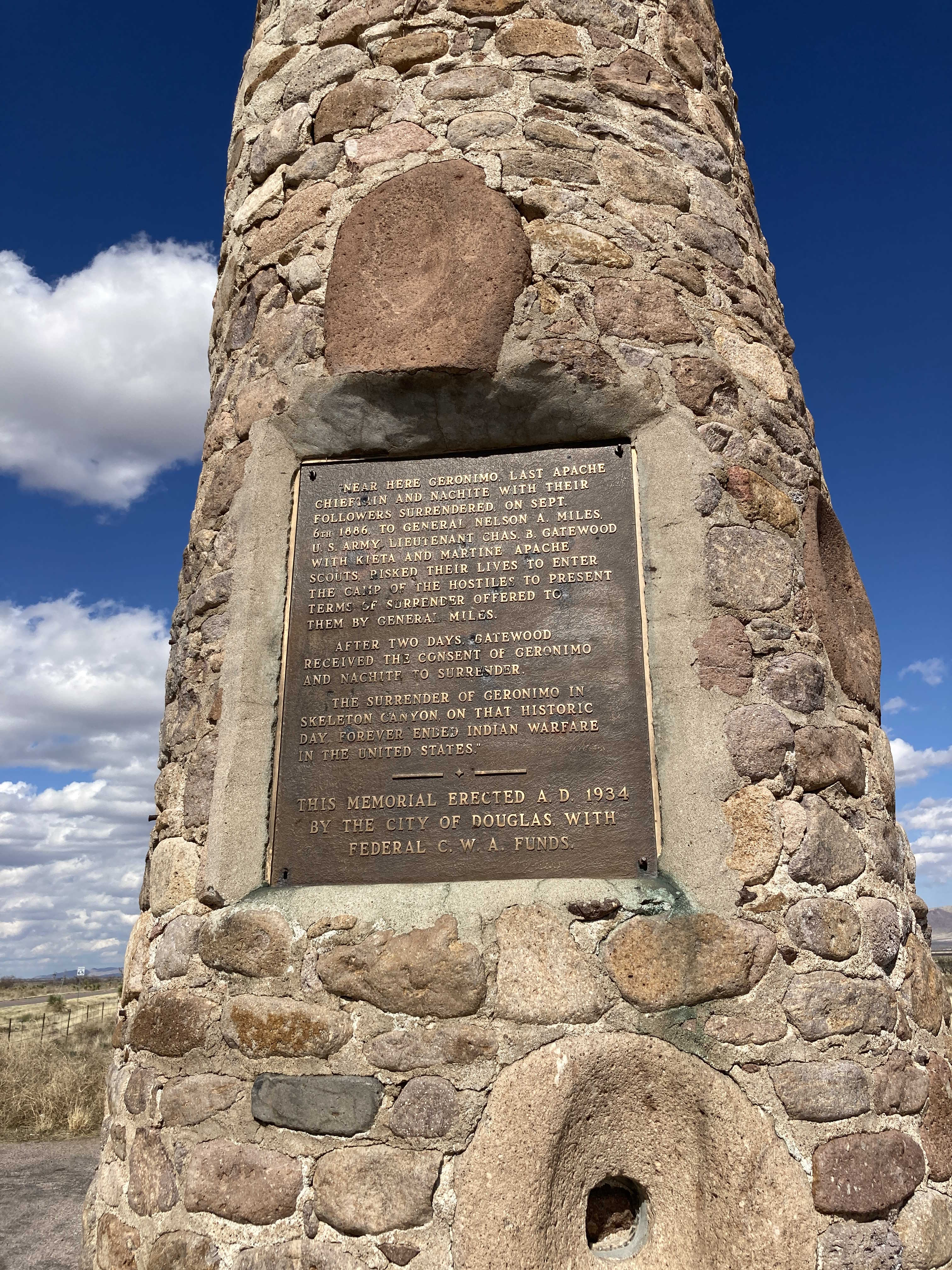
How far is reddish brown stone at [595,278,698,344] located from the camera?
3.37 meters

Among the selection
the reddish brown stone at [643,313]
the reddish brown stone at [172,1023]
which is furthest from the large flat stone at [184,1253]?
the reddish brown stone at [643,313]

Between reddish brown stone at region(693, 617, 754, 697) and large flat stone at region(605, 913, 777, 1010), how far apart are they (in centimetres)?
78

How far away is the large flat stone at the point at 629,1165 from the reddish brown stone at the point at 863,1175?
0.07 m

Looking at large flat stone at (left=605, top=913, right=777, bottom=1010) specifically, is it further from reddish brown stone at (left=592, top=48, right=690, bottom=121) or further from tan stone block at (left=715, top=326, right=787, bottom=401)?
reddish brown stone at (left=592, top=48, right=690, bottom=121)

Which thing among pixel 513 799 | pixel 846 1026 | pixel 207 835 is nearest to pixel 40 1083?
pixel 207 835

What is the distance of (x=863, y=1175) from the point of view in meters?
2.44

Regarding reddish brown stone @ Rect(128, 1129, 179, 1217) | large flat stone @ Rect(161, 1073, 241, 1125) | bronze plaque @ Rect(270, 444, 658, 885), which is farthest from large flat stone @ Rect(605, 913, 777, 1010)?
reddish brown stone @ Rect(128, 1129, 179, 1217)

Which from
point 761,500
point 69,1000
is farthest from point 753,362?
point 69,1000

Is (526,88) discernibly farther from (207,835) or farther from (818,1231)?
(818,1231)

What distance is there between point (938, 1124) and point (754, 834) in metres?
1.06

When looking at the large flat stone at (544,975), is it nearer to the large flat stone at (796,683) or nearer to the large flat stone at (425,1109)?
the large flat stone at (425,1109)

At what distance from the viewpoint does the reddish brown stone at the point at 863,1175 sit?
94.4 inches

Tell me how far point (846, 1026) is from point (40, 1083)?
809cm

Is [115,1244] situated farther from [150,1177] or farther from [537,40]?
[537,40]
